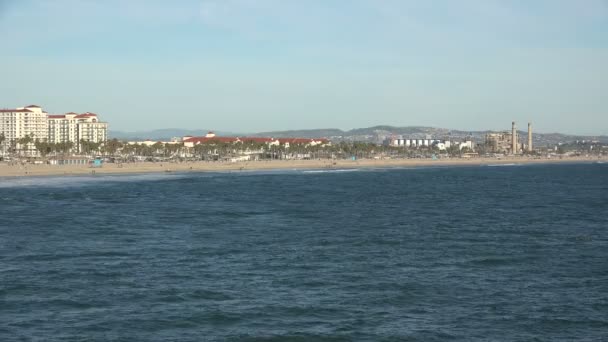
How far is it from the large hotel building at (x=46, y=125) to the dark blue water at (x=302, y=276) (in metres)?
147

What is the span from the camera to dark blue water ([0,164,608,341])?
1616cm

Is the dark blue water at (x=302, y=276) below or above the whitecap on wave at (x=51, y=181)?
below

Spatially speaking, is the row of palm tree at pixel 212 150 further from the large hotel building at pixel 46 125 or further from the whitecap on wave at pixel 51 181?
the whitecap on wave at pixel 51 181

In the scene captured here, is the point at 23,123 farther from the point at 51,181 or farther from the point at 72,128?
the point at 51,181

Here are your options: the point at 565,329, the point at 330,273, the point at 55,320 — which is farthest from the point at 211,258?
the point at 565,329

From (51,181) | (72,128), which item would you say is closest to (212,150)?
(72,128)

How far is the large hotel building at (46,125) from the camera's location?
593ft

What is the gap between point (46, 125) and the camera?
18425 centimetres

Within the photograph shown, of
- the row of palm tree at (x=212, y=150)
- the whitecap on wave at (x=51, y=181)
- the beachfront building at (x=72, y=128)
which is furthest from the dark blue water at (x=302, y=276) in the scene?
the beachfront building at (x=72, y=128)

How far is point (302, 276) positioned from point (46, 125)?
571 feet

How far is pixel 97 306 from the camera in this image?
1759cm

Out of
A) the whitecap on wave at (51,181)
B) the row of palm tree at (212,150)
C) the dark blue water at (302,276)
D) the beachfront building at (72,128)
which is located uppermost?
the beachfront building at (72,128)

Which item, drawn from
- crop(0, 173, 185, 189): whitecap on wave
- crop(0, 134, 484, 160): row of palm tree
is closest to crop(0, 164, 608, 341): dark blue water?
crop(0, 173, 185, 189): whitecap on wave

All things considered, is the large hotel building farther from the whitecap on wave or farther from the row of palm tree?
the whitecap on wave
